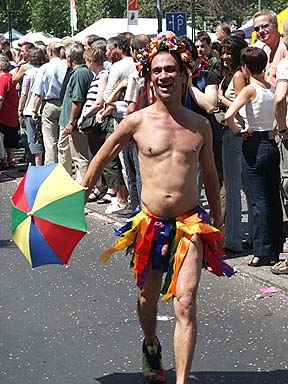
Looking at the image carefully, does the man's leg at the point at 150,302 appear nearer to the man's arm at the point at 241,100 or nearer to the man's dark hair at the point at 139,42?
the man's arm at the point at 241,100

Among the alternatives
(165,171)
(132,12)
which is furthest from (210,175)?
(132,12)

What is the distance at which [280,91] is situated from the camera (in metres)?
7.38

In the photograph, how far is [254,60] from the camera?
25.8ft

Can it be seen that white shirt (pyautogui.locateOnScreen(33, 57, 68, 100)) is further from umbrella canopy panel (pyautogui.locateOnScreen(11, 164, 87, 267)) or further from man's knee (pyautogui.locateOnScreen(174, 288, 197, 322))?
man's knee (pyautogui.locateOnScreen(174, 288, 197, 322))

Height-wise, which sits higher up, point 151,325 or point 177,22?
point 177,22

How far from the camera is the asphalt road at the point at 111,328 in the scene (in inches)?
218

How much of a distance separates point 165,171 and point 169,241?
1.31 ft

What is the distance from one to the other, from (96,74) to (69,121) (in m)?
0.78

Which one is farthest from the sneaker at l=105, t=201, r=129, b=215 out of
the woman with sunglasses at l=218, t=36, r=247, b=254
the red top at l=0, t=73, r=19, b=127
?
the red top at l=0, t=73, r=19, b=127

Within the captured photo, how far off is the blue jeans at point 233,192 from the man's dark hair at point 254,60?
0.85 meters

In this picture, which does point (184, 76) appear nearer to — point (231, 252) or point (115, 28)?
point (231, 252)

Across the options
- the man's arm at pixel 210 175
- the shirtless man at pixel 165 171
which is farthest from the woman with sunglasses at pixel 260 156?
the shirtless man at pixel 165 171

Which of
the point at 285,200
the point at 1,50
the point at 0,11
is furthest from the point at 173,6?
the point at 285,200

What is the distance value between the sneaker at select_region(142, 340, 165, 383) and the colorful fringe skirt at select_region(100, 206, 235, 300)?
1.24 ft
